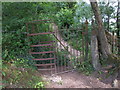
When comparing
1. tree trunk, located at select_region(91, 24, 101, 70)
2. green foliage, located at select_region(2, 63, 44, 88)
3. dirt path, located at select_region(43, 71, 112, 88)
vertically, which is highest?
tree trunk, located at select_region(91, 24, 101, 70)

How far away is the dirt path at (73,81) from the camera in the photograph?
445 centimetres

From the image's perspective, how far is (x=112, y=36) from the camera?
5.93 meters

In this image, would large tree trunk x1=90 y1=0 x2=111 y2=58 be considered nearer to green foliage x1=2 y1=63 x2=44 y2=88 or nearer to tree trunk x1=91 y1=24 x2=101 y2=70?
tree trunk x1=91 y1=24 x2=101 y2=70

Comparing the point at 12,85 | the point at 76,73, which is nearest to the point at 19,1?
the point at 12,85

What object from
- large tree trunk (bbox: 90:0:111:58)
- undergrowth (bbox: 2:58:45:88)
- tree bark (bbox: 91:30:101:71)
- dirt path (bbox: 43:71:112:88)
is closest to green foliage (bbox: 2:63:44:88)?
undergrowth (bbox: 2:58:45:88)

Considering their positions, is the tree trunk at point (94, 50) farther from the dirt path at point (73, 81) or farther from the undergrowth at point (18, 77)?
the undergrowth at point (18, 77)

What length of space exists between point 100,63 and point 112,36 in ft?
4.80

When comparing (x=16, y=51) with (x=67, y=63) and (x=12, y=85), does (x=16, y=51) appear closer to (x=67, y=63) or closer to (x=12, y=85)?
(x=12, y=85)

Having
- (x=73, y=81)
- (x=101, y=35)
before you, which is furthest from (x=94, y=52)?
(x=73, y=81)

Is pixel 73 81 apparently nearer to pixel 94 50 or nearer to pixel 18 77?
pixel 94 50

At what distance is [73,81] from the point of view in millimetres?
4738

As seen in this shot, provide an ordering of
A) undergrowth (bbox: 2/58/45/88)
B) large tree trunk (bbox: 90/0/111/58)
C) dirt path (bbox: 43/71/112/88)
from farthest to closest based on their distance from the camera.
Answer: large tree trunk (bbox: 90/0/111/58)
dirt path (bbox: 43/71/112/88)
undergrowth (bbox: 2/58/45/88)

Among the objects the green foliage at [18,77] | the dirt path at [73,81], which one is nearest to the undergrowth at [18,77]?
the green foliage at [18,77]

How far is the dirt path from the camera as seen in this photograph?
445 centimetres
